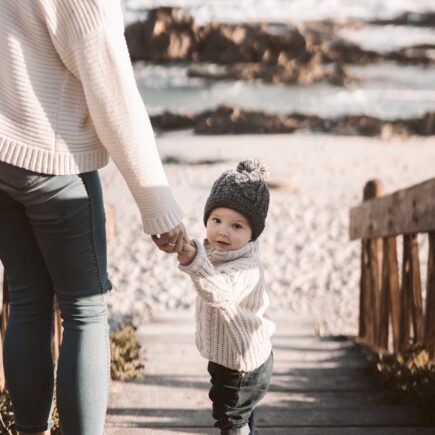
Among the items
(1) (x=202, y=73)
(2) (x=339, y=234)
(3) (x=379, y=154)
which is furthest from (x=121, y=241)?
(1) (x=202, y=73)

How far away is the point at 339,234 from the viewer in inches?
599

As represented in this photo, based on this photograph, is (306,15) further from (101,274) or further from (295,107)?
(101,274)

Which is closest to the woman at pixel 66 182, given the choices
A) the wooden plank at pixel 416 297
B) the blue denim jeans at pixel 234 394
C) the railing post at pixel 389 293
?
the blue denim jeans at pixel 234 394

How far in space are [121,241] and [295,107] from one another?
73.6 ft

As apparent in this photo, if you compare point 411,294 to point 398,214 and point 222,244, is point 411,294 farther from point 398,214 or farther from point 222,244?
point 222,244

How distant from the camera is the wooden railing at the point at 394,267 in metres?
3.39

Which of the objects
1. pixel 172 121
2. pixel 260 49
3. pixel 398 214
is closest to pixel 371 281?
pixel 398 214

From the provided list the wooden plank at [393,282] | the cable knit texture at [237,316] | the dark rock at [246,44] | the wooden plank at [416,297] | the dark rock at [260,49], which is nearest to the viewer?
the cable knit texture at [237,316]

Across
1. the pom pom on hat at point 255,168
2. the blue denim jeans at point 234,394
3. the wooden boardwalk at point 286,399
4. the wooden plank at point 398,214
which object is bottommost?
the wooden boardwalk at point 286,399

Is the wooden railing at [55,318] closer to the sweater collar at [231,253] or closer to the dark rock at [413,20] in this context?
the sweater collar at [231,253]

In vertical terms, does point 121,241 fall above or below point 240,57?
below

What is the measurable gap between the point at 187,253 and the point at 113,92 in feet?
1.62

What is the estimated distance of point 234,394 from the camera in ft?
8.00

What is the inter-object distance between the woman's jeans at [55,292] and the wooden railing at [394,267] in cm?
175
